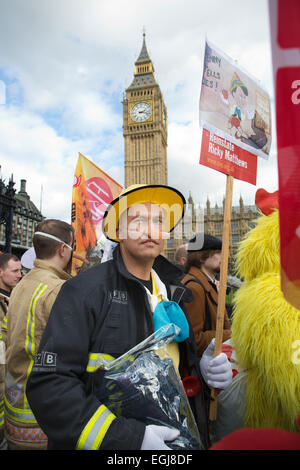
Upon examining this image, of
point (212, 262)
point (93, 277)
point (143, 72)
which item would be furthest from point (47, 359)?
point (143, 72)

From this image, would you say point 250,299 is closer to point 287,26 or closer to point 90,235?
point 287,26

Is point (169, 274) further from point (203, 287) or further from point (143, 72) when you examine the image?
point (143, 72)

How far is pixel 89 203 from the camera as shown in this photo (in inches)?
159

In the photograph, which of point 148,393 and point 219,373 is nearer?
point 148,393

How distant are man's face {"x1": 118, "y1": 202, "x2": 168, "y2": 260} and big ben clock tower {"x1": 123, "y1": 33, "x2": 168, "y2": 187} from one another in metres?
53.2

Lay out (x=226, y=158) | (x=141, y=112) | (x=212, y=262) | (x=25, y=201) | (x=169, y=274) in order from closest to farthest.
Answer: (x=169, y=274) → (x=226, y=158) → (x=212, y=262) → (x=25, y=201) → (x=141, y=112)

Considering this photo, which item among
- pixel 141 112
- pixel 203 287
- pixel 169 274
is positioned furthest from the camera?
pixel 141 112

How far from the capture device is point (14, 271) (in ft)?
11.4

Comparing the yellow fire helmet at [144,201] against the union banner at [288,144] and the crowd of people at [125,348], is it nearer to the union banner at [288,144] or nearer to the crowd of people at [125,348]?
the crowd of people at [125,348]

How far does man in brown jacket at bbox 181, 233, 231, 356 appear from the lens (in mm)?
2182

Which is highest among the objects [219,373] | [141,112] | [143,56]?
[143,56]

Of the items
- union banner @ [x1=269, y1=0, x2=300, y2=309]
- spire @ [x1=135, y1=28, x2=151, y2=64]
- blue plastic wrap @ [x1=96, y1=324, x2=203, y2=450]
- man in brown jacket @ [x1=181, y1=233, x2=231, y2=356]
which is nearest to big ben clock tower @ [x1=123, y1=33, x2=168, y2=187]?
spire @ [x1=135, y1=28, x2=151, y2=64]

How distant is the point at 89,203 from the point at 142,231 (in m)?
2.80

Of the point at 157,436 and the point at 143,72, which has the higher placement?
the point at 143,72
